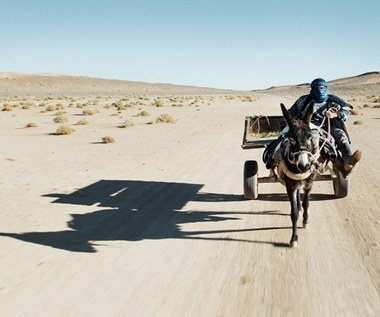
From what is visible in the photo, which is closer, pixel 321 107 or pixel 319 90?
pixel 319 90

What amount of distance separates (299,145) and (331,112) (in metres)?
1.89

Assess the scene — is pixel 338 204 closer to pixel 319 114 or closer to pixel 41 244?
pixel 319 114

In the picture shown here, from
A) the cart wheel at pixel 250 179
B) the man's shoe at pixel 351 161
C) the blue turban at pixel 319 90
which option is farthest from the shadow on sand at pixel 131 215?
the blue turban at pixel 319 90

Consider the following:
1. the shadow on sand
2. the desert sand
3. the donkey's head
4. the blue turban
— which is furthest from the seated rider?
the shadow on sand

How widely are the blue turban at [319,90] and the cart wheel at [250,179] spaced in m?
1.80

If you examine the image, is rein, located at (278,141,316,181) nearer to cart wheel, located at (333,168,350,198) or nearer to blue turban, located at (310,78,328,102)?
blue turban, located at (310,78,328,102)

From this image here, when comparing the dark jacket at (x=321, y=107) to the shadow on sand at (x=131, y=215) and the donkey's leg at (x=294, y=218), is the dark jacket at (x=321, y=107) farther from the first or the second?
the shadow on sand at (x=131, y=215)

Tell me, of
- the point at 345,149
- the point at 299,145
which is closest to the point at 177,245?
the point at 299,145

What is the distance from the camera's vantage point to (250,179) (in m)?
7.79

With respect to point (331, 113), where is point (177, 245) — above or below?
below

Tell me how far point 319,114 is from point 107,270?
493 centimetres

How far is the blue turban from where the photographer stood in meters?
7.03

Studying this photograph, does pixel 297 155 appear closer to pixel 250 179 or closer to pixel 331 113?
pixel 331 113

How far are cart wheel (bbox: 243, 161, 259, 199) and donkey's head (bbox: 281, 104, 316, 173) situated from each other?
2.25 meters
